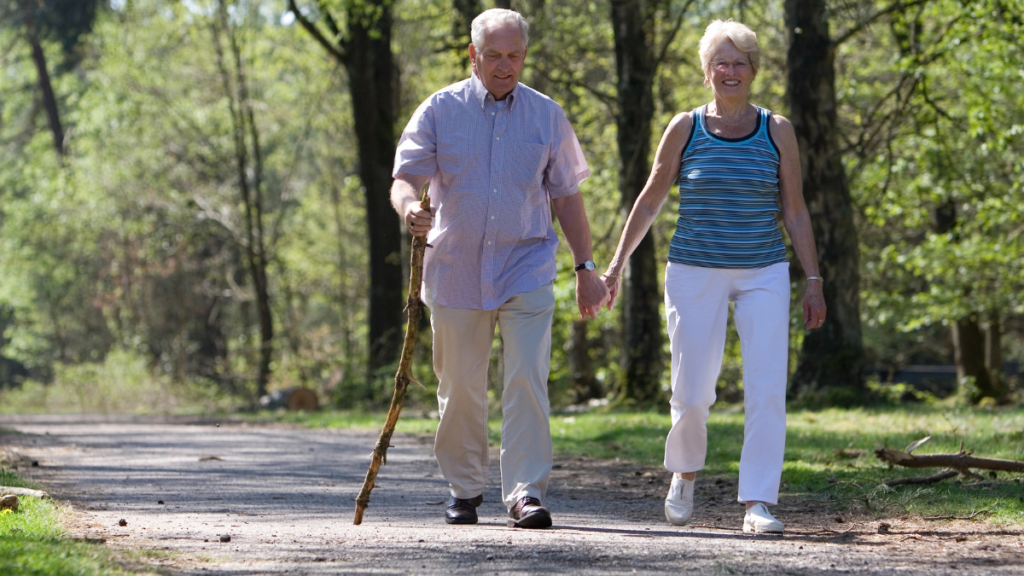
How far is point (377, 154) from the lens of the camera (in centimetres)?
1958

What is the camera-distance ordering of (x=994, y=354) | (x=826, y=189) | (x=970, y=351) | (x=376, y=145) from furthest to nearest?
(x=994, y=354), (x=970, y=351), (x=376, y=145), (x=826, y=189)

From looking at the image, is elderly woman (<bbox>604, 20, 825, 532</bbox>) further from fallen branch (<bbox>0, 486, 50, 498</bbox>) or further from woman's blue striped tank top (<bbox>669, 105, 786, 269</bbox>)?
fallen branch (<bbox>0, 486, 50, 498</bbox>)

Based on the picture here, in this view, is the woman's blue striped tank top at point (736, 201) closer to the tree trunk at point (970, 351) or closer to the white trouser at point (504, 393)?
the white trouser at point (504, 393)

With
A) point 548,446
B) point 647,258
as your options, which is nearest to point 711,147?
point 548,446

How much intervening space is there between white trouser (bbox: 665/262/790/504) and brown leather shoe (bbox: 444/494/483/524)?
899 millimetres

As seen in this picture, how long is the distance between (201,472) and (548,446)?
11.5ft

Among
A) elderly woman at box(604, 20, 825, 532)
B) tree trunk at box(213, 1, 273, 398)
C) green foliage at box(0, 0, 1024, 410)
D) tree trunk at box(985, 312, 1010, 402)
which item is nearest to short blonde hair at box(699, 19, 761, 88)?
elderly woman at box(604, 20, 825, 532)

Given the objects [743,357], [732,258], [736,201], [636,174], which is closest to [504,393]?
[743,357]

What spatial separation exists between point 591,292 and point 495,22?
1233 mm

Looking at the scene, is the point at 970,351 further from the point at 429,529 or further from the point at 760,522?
the point at 429,529

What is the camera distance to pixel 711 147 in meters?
5.14

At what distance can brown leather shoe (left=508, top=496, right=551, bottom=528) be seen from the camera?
5027 millimetres

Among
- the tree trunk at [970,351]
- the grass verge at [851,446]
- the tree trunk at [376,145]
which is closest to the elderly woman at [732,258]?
the grass verge at [851,446]

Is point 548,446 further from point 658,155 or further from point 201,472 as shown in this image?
point 201,472
